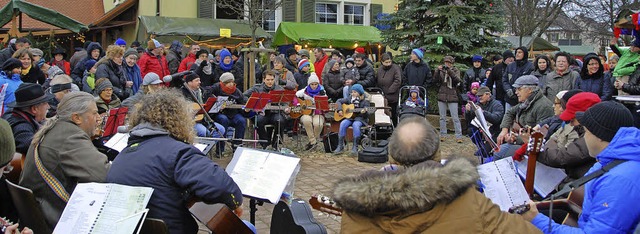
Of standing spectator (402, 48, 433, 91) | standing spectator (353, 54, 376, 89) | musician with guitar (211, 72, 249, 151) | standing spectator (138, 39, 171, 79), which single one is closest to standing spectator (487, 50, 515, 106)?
standing spectator (402, 48, 433, 91)

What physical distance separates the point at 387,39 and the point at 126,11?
11.8m

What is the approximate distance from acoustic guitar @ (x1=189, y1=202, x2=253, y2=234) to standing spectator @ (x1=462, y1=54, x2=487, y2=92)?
33.7ft

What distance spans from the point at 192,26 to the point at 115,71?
11539 millimetres

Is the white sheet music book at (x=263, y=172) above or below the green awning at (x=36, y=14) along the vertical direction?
below

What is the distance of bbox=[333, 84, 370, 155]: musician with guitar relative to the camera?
1017 centimetres

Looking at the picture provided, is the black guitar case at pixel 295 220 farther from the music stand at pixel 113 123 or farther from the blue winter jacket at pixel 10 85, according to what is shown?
the blue winter jacket at pixel 10 85

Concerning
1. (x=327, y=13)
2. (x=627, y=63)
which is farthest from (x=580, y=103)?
(x=327, y=13)

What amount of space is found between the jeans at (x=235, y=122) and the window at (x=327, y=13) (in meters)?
14.8

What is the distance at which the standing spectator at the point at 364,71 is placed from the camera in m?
12.0

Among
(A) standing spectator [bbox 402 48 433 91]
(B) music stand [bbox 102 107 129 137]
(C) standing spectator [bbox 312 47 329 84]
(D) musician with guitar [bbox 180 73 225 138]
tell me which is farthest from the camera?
(C) standing spectator [bbox 312 47 329 84]

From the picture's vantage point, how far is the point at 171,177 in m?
3.07

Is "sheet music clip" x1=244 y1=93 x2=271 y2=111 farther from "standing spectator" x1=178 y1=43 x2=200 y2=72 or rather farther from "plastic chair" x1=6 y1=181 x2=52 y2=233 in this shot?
"plastic chair" x1=6 y1=181 x2=52 y2=233

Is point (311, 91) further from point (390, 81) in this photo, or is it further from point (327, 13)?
point (327, 13)

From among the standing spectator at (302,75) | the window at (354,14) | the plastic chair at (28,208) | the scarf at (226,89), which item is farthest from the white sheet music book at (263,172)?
the window at (354,14)
